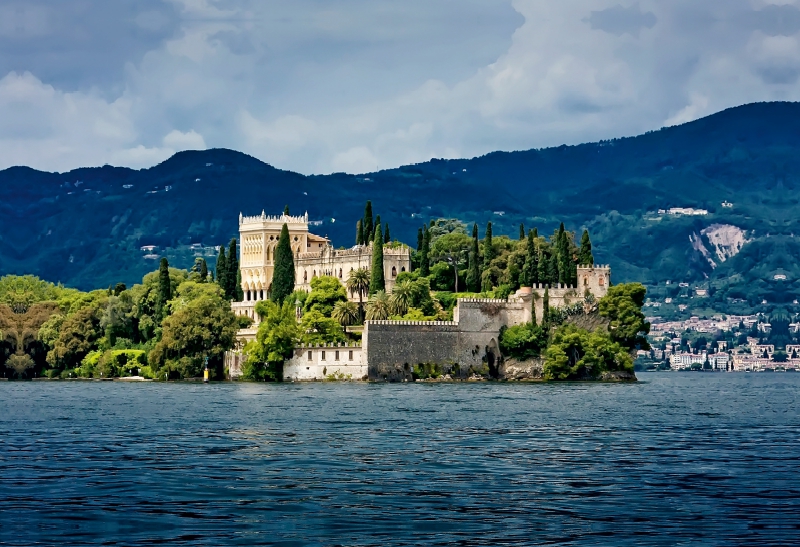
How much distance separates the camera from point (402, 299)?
393 feet

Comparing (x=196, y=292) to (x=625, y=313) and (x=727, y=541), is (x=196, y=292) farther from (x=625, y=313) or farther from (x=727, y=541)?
(x=727, y=541)

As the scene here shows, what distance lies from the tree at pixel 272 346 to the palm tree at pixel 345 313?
809 centimetres

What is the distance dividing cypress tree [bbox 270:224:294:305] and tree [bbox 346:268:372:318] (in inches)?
212

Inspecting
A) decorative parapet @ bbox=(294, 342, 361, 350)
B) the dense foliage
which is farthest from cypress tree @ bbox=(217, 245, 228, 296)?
decorative parapet @ bbox=(294, 342, 361, 350)

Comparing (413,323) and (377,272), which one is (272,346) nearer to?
(413,323)

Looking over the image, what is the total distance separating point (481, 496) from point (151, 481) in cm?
936

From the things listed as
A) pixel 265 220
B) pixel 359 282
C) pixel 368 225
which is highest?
pixel 265 220

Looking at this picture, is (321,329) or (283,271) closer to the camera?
(321,329)

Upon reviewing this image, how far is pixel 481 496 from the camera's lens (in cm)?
3784

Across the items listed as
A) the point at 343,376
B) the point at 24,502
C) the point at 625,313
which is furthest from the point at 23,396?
the point at 24,502

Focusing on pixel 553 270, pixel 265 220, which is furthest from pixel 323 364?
pixel 265 220

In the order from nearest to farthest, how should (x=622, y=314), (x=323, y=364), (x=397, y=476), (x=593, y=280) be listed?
(x=397, y=476) < (x=323, y=364) < (x=622, y=314) < (x=593, y=280)

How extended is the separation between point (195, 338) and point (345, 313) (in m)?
13.8

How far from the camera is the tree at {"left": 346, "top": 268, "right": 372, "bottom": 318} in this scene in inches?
4990
